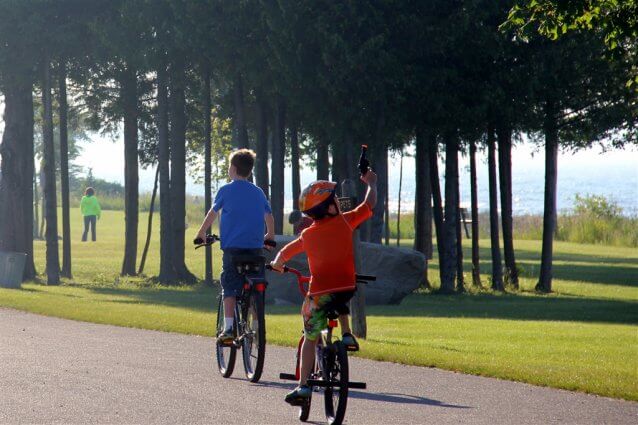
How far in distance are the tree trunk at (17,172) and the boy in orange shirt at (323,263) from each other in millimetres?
24469

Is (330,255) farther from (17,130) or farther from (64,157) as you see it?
(17,130)

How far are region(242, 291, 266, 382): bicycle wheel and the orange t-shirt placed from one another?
2135mm

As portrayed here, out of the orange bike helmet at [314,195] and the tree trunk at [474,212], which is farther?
the tree trunk at [474,212]

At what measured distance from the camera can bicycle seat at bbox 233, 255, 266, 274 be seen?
39.3ft

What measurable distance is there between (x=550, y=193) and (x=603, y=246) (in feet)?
83.8

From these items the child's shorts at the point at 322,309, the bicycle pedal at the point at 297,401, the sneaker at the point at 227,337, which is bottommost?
the bicycle pedal at the point at 297,401

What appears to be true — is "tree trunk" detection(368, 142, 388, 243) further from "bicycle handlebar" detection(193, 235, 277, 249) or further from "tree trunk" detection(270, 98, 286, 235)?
"bicycle handlebar" detection(193, 235, 277, 249)

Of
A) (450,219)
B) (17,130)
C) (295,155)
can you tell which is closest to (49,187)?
(17,130)

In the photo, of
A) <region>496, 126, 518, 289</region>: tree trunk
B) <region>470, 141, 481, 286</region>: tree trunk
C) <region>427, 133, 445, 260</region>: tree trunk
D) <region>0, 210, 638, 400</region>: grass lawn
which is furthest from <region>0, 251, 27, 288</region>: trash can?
<region>496, 126, 518, 289</region>: tree trunk

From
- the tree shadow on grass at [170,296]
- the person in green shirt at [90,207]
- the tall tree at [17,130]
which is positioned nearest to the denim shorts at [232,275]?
the tree shadow on grass at [170,296]

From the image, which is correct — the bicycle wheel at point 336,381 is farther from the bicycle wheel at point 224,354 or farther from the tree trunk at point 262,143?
the tree trunk at point 262,143

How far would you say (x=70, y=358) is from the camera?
13.9m

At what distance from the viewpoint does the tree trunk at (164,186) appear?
1277 inches

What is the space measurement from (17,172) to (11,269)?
5577 millimetres
